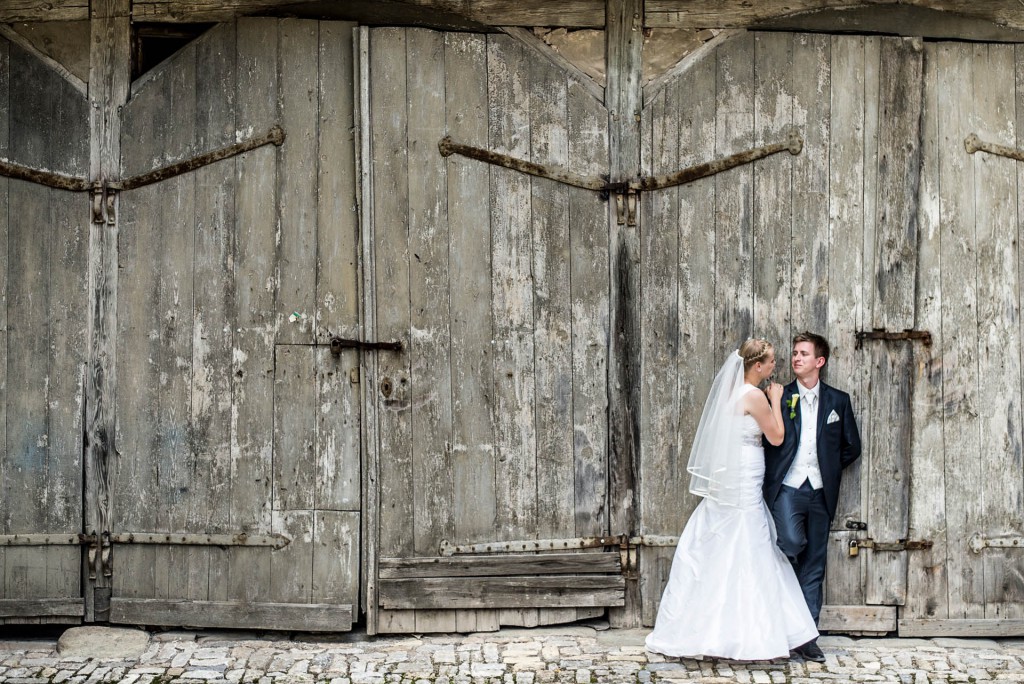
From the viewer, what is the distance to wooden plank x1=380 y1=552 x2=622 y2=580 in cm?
540

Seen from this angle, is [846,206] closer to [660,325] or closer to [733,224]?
[733,224]

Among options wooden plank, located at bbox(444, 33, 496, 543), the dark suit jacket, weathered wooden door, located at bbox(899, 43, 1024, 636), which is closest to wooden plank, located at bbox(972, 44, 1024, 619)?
weathered wooden door, located at bbox(899, 43, 1024, 636)

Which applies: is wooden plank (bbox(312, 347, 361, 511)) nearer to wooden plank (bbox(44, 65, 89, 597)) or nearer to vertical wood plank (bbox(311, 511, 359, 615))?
vertical wood plank (bbox(311, 511, 359, 615))

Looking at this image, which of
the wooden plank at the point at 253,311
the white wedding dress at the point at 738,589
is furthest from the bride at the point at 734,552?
the wooden plank at the point at 253,311

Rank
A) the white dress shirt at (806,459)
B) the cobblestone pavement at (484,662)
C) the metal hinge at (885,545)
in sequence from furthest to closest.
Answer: the metal hinge at (885,545) → the white dress shirt at (806,459) → the cobblestone pavement at (484,662)

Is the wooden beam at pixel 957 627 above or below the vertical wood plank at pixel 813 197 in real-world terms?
below

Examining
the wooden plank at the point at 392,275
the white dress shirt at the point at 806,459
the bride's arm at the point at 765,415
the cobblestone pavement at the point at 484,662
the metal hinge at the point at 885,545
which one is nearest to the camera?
the cobblestone pavement at the point at 484,662

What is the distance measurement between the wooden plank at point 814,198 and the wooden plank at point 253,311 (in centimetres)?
231

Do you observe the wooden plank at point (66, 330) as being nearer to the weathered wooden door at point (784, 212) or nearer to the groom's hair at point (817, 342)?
the weathered wooden door at point (784, 212)

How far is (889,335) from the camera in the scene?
17.6ft

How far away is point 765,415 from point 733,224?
0.92 m

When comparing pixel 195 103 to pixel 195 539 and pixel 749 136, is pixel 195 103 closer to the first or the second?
pixel 195 539

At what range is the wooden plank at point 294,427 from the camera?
537cm

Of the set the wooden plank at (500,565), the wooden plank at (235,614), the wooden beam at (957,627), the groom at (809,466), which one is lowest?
the wooden beam at (957,627)
